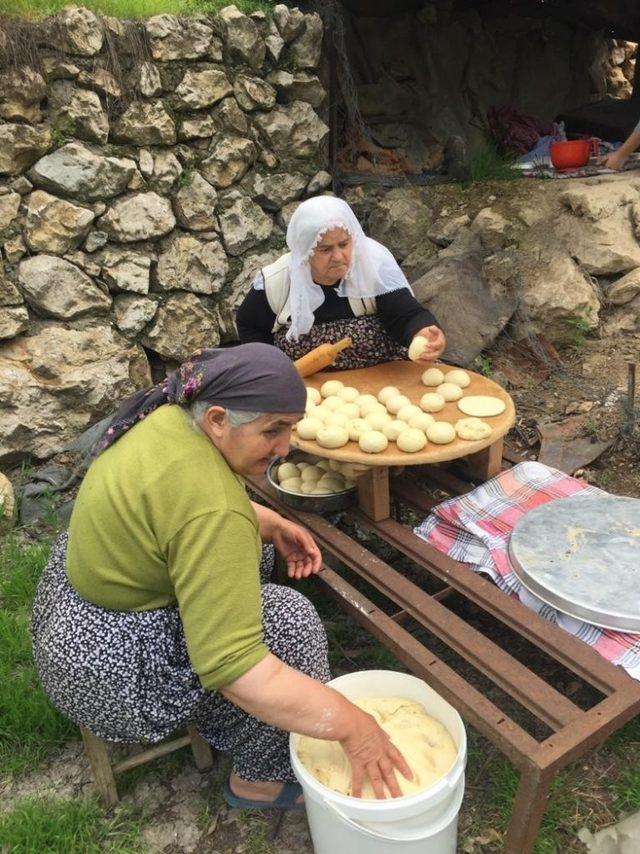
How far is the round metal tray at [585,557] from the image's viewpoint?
177cm

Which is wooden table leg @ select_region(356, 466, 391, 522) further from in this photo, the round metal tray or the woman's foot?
the woman's foot

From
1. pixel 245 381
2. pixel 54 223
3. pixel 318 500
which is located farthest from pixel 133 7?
pixel 245 381

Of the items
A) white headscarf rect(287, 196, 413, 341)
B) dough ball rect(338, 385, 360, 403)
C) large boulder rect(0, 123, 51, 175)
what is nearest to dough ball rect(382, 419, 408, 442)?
dough ball rect(338, 385, 360, 403)

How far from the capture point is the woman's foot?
1.98 meters

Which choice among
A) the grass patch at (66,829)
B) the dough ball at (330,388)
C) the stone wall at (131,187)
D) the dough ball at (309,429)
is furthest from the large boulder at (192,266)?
the grass patch at (66,829)

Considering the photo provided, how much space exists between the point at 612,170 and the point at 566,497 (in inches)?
149

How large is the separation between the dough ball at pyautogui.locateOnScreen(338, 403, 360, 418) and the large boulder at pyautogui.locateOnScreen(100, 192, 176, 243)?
224cm

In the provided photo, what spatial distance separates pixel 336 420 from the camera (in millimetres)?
2377

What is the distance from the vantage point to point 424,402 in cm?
247

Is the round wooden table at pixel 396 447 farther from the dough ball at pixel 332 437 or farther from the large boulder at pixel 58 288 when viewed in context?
the large boulder at pixel 58 288

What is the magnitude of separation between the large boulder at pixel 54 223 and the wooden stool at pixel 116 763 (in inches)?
109

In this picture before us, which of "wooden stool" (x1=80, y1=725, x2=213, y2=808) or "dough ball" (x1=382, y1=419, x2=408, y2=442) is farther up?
"dough ball" (x1=382, y1=419, x2=408, y2=442)

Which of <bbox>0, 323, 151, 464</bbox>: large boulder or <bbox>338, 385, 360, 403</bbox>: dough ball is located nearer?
<bbox>338, 385, 360, 403</bbox>: dough ball

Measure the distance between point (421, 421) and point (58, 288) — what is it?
2.53m
